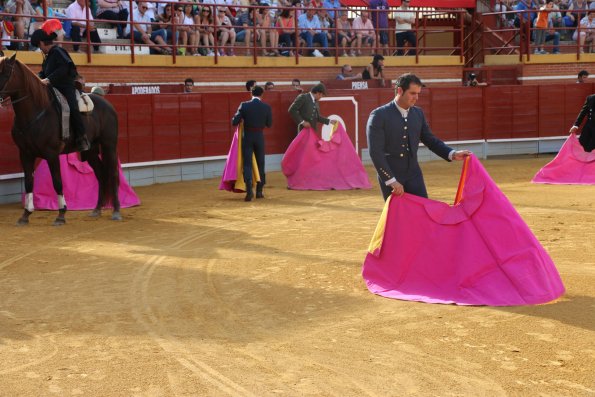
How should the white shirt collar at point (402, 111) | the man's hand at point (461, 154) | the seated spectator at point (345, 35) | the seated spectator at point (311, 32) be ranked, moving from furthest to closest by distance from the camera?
the seated spectator at point (345, 35) < the seated spectator at point (311, 32) < the white shirt collar at point (402, 111) < the man's hand at point (461, 154)

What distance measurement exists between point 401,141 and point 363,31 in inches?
585

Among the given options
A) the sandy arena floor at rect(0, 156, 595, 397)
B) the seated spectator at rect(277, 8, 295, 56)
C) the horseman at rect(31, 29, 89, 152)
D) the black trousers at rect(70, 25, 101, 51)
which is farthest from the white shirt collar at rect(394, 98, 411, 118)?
the seated spectator at rect(277, 8, 295, 56)

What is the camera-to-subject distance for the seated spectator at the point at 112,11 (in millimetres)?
16797

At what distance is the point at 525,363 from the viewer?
476cm

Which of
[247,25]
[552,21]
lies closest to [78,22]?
[247,25]

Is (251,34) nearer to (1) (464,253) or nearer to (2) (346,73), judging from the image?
(2) (346,73)

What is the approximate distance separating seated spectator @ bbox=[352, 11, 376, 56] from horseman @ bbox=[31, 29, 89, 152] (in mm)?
11477

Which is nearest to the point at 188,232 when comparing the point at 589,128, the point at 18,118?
the point at 18,118

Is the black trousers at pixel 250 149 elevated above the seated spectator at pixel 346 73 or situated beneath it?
situated beneath

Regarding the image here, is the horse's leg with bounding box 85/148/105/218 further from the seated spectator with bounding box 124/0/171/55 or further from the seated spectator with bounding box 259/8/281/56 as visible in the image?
the seated spectator with bounding box 259/8/281/56

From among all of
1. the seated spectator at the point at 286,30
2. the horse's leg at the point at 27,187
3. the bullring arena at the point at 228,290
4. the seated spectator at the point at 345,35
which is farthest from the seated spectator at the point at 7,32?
the seated spectator at the point at 345,35

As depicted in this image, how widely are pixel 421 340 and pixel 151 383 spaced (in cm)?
154

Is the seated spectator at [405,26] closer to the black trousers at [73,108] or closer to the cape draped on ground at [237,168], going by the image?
the cape draped on ground at [237,168]

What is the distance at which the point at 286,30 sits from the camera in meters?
20.0
